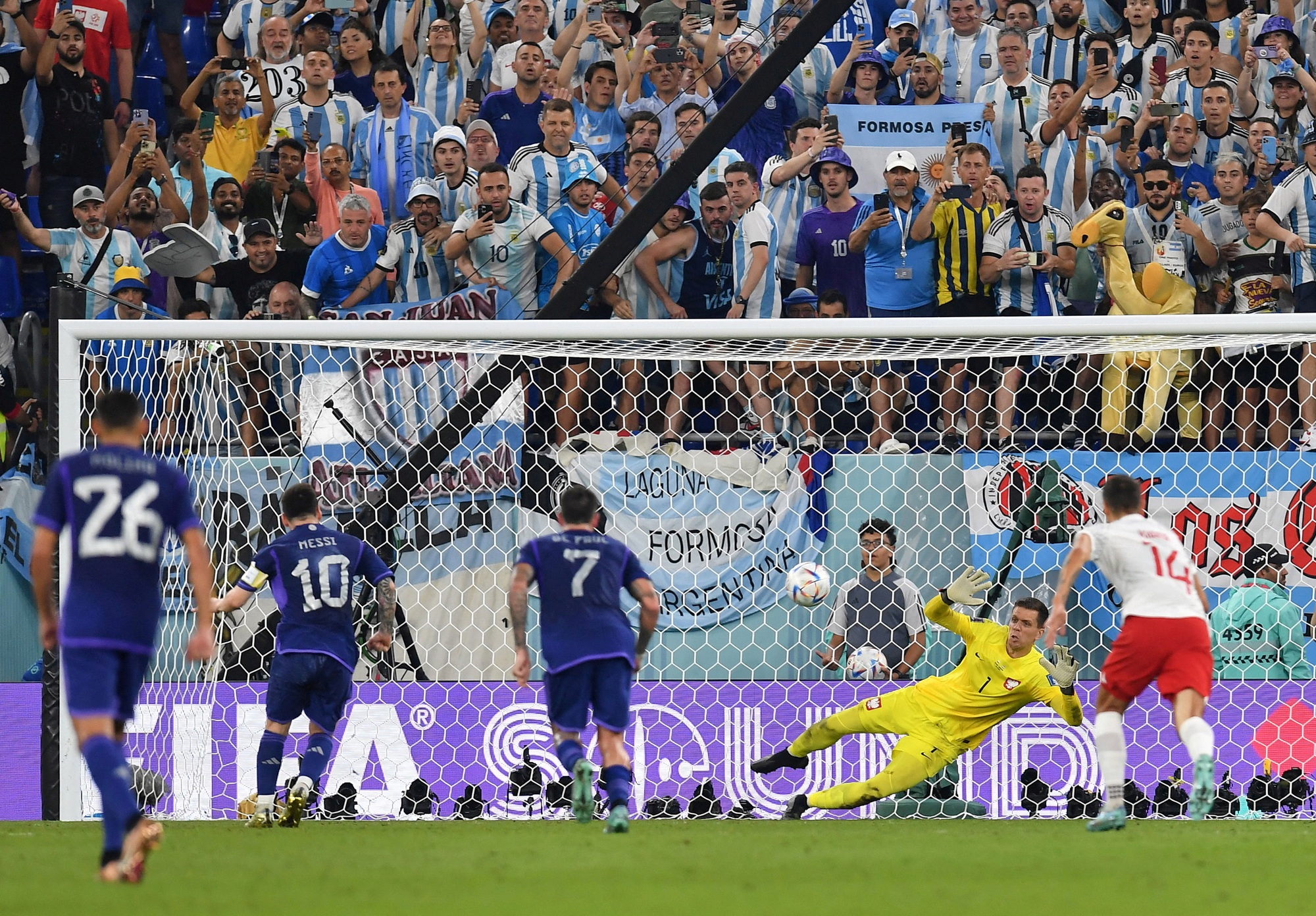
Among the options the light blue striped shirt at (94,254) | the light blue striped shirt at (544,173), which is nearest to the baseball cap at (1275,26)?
the light blue striped shirt at (544,173)

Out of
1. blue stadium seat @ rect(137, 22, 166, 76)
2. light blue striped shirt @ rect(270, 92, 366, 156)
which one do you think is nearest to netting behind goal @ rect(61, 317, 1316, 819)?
light blue striped shirt @ rect(270, 92, 366, 156)

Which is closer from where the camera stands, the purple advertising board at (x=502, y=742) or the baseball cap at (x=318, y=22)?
the purple advertising board at (x=502, y=742)

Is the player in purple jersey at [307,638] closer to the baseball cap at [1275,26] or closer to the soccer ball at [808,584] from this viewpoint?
the soccer ball at [808,584]

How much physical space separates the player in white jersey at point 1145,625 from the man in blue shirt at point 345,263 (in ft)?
18.8

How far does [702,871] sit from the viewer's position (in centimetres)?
614

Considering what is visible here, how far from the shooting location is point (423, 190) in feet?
38.2

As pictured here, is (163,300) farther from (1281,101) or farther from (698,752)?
(1281,101)

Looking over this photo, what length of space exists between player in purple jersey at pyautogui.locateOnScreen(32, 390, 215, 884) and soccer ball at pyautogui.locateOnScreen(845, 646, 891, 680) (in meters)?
4.84

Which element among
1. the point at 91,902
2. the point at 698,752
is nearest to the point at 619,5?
the point at 698,752

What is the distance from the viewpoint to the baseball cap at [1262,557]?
32.1 feet

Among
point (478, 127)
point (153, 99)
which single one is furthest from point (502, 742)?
point (153, 99)

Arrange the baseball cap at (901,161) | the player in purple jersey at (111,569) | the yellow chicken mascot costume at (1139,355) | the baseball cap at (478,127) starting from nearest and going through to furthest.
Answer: the player in purple jersey at (111,569), the yellow chicken mascot costume at (1139,355), the baseball cap at (901,161), the baseball cap at (478,127)

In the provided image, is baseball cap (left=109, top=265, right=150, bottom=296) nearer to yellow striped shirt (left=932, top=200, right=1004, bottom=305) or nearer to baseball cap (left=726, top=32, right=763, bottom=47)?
baseball cap (left=726, top=32, right=763, bottom=47)

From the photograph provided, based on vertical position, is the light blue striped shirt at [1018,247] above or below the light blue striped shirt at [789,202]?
below
